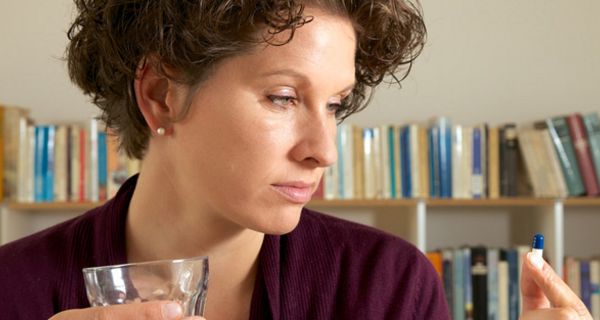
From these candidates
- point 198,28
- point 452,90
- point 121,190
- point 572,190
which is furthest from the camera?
point 452,90

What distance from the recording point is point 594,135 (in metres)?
3.04

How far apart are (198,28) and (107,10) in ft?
0.58

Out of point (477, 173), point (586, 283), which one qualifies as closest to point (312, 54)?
point (477, 173)

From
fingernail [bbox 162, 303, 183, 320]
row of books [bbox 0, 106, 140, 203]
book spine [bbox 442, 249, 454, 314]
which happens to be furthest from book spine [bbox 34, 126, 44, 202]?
fingernail [bbox 162, 303, 183, 320]

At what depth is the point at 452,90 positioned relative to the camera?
337 centimetres

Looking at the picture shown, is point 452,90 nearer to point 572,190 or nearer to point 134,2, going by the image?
point 572,190

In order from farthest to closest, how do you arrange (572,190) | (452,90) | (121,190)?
(452,90) → (572,190) → (121,190)

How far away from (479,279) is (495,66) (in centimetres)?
87

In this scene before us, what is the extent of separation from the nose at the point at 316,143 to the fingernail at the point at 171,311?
13.1 inches

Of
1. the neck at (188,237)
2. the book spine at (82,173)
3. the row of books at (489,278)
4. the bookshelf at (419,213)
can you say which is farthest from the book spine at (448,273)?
the neck at (188,237)

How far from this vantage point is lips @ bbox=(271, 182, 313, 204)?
1183 millimetres

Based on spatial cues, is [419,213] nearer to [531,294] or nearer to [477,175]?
[477,175]

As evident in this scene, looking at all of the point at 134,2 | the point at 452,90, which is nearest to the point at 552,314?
the point at 134,2

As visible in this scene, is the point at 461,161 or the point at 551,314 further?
the point at 461,161
